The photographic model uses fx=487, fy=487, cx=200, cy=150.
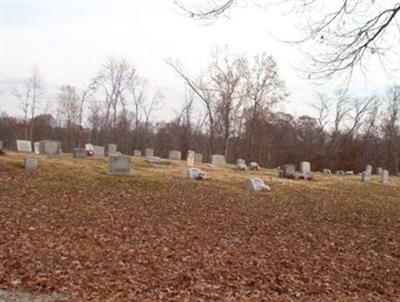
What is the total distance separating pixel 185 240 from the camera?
10.4 m

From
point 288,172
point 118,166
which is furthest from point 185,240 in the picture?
point 288,172

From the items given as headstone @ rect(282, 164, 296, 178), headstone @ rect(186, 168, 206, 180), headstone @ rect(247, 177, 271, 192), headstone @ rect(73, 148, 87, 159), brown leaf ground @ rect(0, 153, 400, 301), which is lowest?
brown leaf ground @ rect(0, 153, 400, 301)

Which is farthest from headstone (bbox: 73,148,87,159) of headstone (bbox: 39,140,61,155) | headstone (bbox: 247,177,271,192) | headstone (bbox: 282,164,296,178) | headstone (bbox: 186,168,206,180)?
headstone (bbox: 282,164,296,178)

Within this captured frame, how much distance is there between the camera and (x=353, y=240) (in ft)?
37.4

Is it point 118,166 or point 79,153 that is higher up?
point 79,153

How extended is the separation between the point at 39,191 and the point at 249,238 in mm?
6857

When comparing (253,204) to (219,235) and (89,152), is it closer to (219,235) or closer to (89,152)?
(219,235)

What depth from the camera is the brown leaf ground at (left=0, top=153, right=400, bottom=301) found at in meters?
7.35

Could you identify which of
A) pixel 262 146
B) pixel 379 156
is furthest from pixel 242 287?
pixel 379 156

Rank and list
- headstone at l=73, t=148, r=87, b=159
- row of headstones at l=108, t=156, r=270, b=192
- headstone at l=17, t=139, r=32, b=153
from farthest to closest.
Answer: headstone at l=17, t=139, r=32, b=153 < headstone at l=73, t=148, r=87, b=159 < row of headstones at l=108, t=156, r=270, b=192

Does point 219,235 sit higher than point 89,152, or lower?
lower

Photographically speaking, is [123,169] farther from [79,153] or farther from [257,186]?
[79,153]

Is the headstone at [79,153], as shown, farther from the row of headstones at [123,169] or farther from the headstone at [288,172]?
the headstone at [288,172]

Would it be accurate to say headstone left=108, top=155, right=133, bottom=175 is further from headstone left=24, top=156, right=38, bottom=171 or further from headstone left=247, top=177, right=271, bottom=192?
headstone left=247, top=177, right=271, bottom=192
